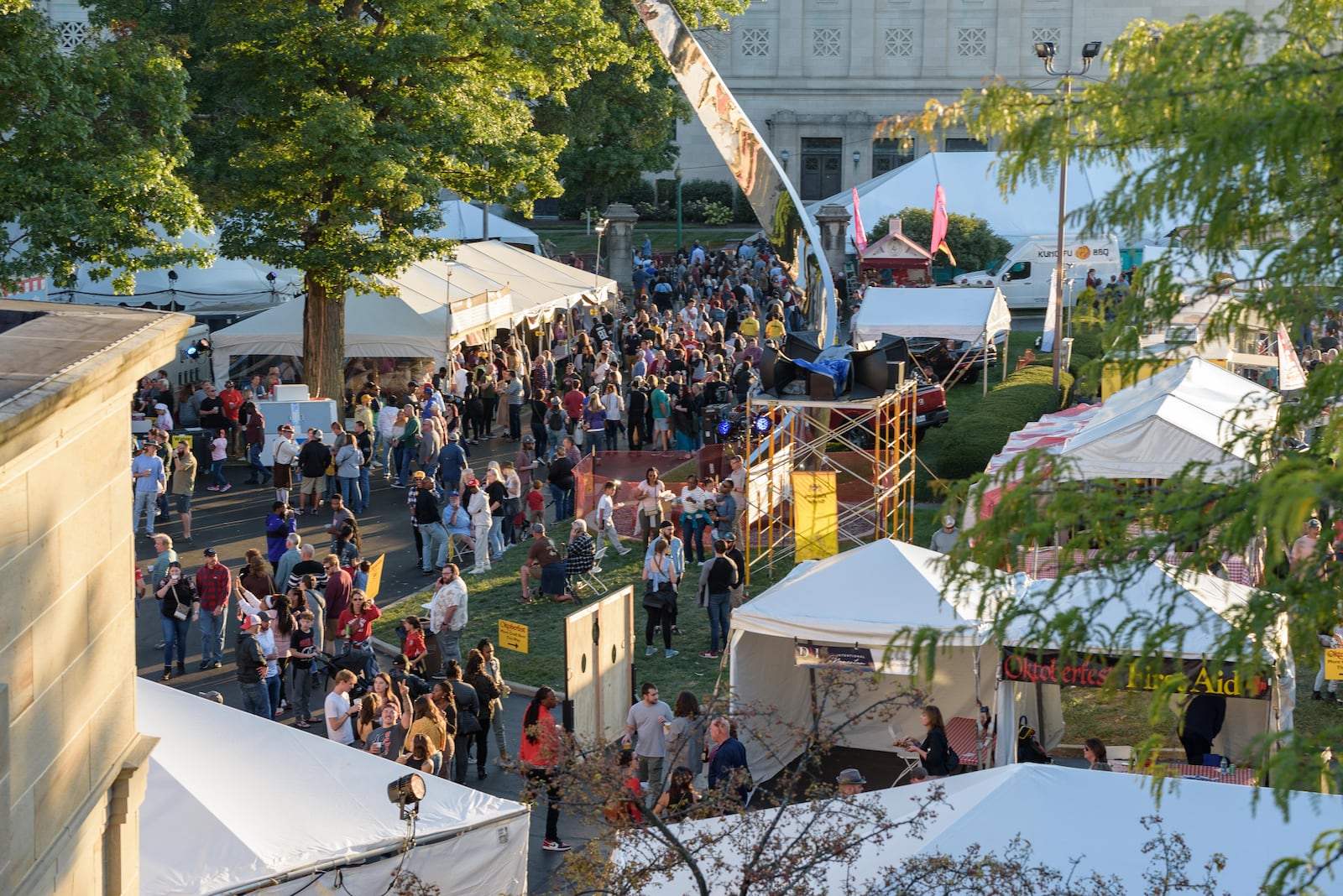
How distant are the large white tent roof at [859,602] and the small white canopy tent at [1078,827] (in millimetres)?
3886

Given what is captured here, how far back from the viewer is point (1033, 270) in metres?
44.8

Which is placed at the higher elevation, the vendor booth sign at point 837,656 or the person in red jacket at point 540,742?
the vendor booth sign at point 837,656

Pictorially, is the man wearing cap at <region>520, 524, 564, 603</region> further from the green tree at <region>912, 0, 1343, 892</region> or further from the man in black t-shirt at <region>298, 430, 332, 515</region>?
the green tree at <region>912, 0, 1343, 892</region>

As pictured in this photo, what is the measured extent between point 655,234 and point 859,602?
50830mm

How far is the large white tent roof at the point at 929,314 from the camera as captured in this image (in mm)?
29141

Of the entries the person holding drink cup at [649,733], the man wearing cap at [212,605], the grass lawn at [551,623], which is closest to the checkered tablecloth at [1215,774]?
the person holding drink cup at [649,733]

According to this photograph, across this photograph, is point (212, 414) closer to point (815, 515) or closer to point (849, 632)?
point (815, 515)

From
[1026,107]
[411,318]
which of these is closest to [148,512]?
[411,318]

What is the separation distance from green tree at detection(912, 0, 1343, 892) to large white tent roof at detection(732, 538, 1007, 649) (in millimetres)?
6729

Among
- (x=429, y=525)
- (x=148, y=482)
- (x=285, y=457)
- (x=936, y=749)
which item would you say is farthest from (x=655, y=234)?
(x=936, y=749)

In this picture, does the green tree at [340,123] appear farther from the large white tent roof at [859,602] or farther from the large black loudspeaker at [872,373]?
the large white tent roof at [859,602]

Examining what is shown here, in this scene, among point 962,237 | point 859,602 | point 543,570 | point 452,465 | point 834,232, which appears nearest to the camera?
point 859,602

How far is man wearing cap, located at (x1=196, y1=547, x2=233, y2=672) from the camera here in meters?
16.4

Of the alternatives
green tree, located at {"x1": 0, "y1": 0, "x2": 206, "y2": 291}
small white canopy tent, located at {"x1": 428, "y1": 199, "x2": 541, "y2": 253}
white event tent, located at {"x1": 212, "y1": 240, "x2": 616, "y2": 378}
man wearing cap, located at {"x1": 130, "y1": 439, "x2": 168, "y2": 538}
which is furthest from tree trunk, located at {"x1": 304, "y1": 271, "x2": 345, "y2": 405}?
small white canopy tent, located at {"x1": 428, "y1": 199, "x2": 541, "y2": 253}
